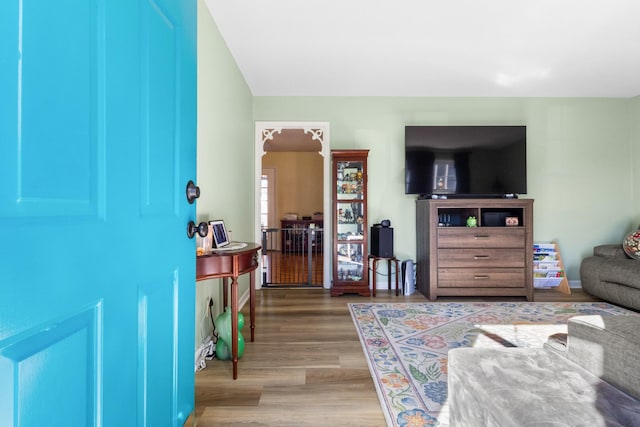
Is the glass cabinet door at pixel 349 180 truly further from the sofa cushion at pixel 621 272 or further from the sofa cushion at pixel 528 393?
the sofa cushion at pixel 528 393

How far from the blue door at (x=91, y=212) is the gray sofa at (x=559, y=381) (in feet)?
3.07

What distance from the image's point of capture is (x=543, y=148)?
423 cm

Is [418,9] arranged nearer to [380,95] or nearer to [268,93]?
[380,95]

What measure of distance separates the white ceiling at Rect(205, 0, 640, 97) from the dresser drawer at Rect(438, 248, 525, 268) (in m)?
1.96

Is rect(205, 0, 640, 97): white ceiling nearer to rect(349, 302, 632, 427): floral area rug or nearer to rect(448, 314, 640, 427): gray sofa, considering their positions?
rect(448, 314, 640, 427): gray sofa

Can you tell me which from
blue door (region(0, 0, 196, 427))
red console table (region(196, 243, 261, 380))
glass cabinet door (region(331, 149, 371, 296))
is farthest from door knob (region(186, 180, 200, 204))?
glass cabinet door (region(331, 149, 371, 296))

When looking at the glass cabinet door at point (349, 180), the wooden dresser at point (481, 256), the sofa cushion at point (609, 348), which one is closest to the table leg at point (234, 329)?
the sofa cushion at point (609, 348)

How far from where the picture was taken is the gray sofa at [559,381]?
2.57ft

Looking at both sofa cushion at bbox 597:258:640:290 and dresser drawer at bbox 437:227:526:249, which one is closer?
sofa cushion at bbox 597:258:640:290

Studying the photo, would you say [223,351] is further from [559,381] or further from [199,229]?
[559,381]

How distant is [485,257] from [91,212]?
148 inches

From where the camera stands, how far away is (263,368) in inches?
80.9

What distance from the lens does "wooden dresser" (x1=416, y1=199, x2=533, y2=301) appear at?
3.58m

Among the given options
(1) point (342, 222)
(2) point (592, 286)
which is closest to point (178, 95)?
(1) point (342, 222)
